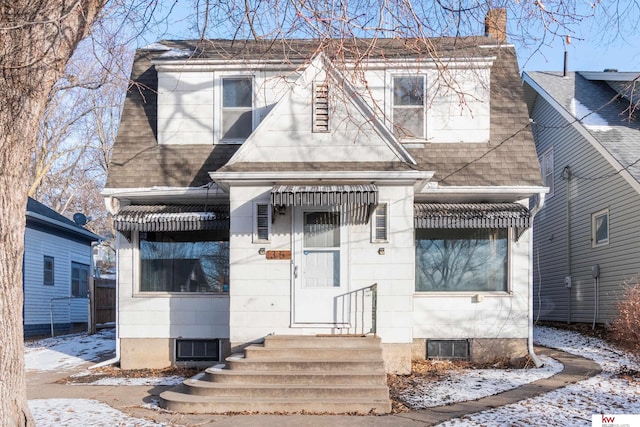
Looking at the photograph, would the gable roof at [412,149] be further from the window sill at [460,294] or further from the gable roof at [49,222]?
the gable roof at [49,222]

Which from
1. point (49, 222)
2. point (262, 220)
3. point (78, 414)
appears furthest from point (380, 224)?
point (49, 222)

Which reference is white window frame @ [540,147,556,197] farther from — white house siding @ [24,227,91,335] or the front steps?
white house siding @ [24,227,91,335]

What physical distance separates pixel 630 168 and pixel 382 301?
688 cm

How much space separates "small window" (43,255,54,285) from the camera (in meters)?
20.7

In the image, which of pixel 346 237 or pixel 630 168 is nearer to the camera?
pixel 346 237

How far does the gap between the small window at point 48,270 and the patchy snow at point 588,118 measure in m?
16.3

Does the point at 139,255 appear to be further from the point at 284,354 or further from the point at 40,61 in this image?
the point at 40,61

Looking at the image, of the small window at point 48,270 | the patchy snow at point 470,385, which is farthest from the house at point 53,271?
the patchy snow at point 470,385

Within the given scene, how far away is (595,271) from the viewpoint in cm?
1537

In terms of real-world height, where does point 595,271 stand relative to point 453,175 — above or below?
below

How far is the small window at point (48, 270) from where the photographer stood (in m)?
20.7

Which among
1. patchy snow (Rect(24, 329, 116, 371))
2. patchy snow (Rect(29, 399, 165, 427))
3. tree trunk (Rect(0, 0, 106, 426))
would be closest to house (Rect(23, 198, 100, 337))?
patchy snow (Rect(24, 329, 116, 371))

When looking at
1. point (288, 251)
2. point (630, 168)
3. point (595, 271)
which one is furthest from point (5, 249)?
point (595, 271)

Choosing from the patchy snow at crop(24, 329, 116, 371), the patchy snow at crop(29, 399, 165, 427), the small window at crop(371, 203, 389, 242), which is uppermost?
the small window at crop(371, 203, 389, 242)
